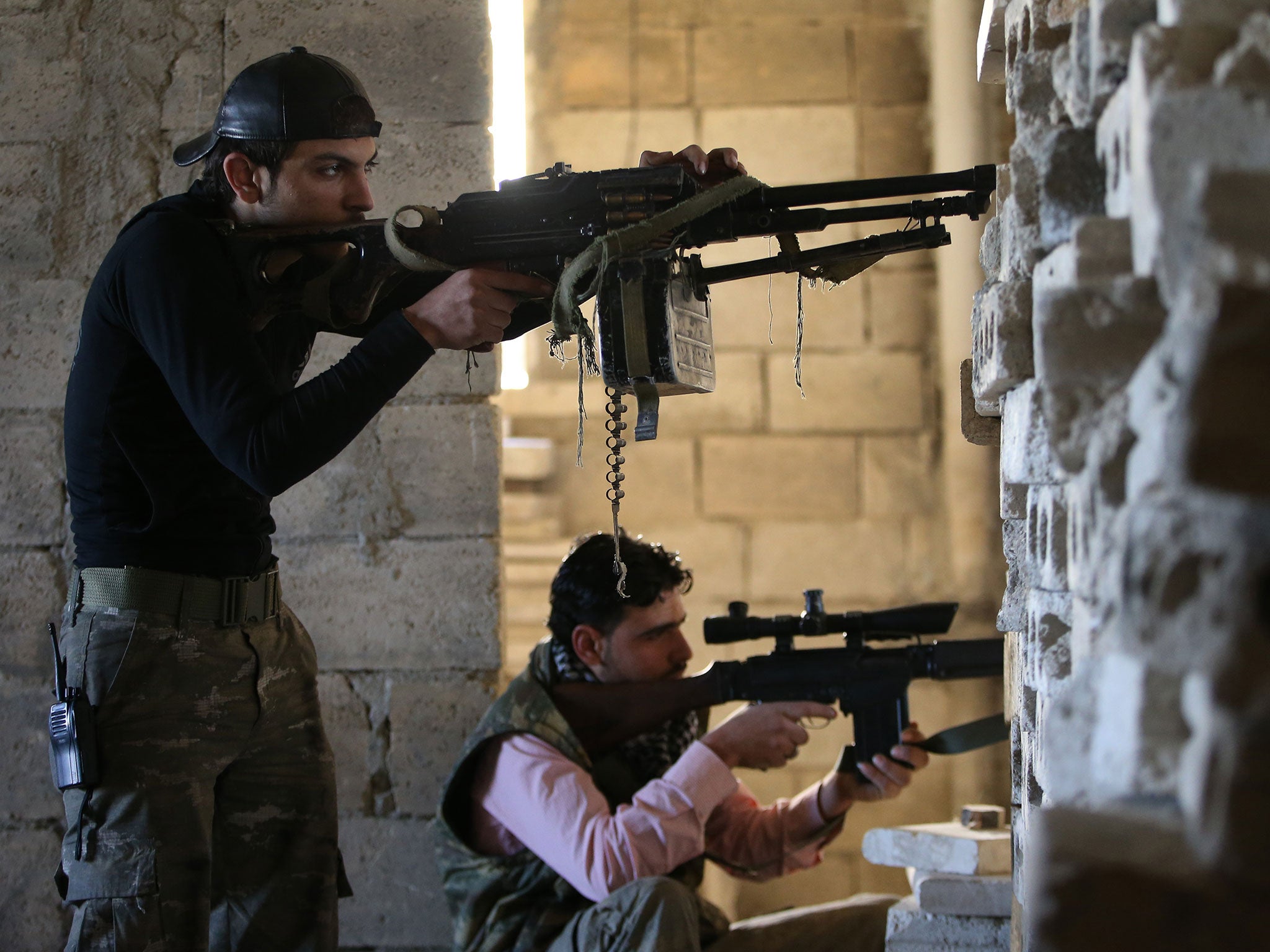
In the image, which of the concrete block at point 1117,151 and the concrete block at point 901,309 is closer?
the concrete block at point 1117,151

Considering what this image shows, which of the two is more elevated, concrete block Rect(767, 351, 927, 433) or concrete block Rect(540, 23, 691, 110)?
concrete block Rect(540, 23, 691, 110)

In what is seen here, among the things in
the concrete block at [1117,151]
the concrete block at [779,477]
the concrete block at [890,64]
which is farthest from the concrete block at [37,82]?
the concrete block at [890,64]

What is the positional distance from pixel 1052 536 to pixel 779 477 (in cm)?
326

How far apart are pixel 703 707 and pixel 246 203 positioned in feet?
4.37

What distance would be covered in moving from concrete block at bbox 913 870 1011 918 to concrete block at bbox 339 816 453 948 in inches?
43.4

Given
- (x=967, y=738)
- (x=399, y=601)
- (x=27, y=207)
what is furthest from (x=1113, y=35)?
(x=27, y=207)

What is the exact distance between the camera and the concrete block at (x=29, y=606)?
273 centimetres

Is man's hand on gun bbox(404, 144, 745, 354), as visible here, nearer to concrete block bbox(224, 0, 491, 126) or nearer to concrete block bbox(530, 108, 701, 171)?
concrete block bbox(224, 0, 491, 126)

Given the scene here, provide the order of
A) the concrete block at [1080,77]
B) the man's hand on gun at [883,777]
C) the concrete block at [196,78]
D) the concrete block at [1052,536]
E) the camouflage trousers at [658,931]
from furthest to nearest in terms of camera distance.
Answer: the concrete block at [196,78] → the man's hand on gun at [883,777] → the camouflage trousers at [658,931] → the concrete block at [1052,536] → the concrete block at [1080,77]

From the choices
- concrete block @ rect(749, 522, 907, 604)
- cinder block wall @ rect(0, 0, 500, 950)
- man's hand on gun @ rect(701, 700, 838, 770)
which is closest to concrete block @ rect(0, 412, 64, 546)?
cinder block wall @ rect(0, 0, 500, 950)

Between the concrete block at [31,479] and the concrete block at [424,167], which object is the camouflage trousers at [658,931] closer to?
the concrete block at [424,167]

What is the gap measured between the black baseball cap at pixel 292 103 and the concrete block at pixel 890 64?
293 centimetres

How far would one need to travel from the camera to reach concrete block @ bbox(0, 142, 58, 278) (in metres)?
2.78

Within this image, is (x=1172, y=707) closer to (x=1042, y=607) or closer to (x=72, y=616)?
(x=1042, y=607)
